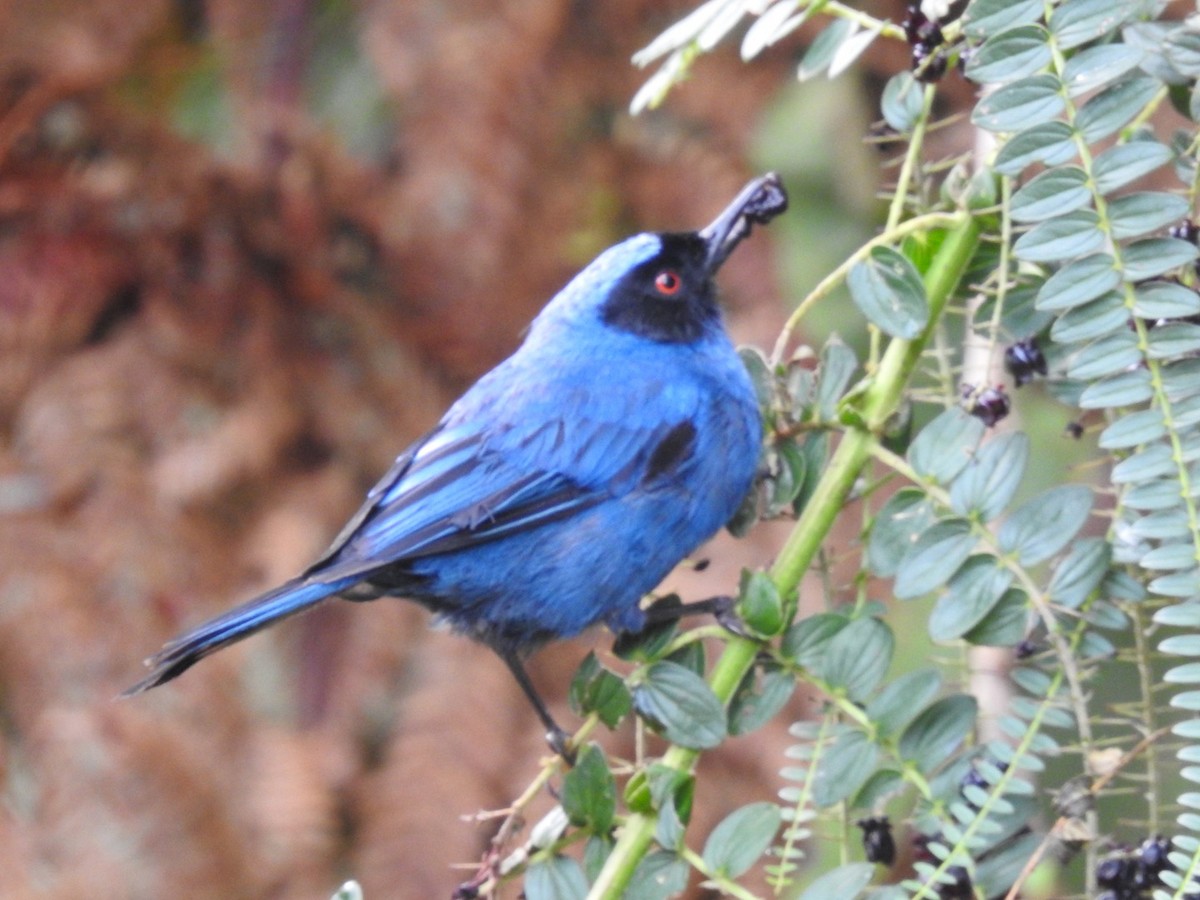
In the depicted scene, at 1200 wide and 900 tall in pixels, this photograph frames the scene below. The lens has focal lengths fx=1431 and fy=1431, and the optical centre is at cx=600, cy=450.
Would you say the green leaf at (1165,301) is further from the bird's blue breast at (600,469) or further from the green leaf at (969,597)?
the bird's blue breast at (600,469)

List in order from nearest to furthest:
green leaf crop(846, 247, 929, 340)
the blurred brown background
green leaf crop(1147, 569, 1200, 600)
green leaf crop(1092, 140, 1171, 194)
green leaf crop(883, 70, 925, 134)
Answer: green leaf crop(1147, 569, 1200, 600) → green leaf crop(1092, 140, 1171, 194) → green leaf crop(846, 247, 929, 340) → green leaf crop(883, 70, 925, 134) → the blurred brown background

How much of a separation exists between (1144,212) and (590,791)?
0.87m

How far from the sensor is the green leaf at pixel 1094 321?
4.80 ft

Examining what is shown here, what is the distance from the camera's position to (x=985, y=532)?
1.60 metres

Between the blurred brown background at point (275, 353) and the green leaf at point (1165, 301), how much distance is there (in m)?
2.11

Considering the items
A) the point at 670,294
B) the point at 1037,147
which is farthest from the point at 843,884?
the point at 670,294

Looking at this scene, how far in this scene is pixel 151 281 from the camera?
3.88m

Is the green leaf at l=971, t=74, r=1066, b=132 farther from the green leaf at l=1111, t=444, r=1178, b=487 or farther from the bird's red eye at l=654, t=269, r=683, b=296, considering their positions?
the bird's red eye at l=654, t=269, r=683, b=296

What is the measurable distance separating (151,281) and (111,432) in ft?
1.40

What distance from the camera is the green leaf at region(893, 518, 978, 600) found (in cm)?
158

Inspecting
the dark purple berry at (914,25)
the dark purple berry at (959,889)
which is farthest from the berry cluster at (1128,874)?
the dark purple berry at (914,25)

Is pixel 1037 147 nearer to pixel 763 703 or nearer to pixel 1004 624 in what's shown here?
pixel 1004 624

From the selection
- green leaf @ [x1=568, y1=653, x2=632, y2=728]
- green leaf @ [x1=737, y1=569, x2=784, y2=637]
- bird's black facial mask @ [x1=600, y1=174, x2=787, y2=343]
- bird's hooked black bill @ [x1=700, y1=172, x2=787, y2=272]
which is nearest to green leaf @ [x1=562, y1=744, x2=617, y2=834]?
green leaf @ [x1=568, y1=653, x2=632, y2=728]

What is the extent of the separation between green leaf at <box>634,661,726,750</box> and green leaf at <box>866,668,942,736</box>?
17 centimetres
